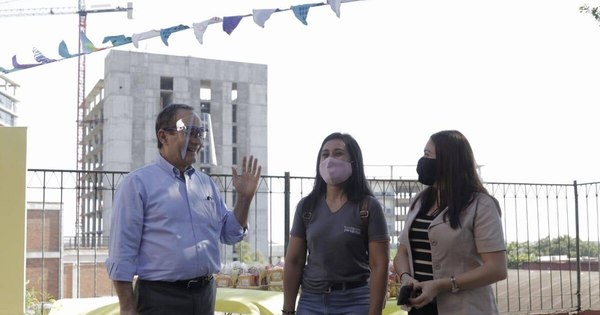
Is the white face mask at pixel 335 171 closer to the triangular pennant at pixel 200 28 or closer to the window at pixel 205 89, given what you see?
the triangular pennant at pixel 200 28

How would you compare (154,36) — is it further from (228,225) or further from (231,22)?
(228,225)

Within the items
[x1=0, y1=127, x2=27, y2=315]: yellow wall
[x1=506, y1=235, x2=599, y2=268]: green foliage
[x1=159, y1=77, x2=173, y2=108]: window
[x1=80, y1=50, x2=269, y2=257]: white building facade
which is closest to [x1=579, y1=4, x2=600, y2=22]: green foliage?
[x1=506, y1=235, x2=599, y2=268]: green foliage

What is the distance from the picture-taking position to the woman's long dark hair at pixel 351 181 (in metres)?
3.82

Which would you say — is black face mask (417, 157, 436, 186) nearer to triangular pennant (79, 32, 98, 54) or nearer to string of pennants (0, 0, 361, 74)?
string of pennants (0, 0, 361, 74)

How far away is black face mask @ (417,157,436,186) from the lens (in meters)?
3.48

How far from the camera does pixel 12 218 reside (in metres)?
6.80

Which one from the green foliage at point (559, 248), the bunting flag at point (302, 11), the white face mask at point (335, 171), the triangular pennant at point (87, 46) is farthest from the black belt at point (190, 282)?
the green foliage at point (559, 248)

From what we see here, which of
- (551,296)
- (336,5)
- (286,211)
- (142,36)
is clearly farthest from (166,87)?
(336,5)

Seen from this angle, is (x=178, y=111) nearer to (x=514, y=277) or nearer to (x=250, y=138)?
(x=514, y=277)

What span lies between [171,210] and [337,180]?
0.95m

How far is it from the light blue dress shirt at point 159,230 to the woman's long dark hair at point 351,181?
2.35 feet

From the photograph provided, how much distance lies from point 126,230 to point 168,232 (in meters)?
0.19

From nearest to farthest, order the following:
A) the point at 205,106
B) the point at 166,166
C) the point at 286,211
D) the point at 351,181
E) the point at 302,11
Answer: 1. the point at 166,166
2. the point at 351,181
3. the point at 302,11
4. the point at 286,211
5. the point at 205,106

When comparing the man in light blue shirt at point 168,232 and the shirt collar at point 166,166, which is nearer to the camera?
the man in light blue shirt at point 168,232
